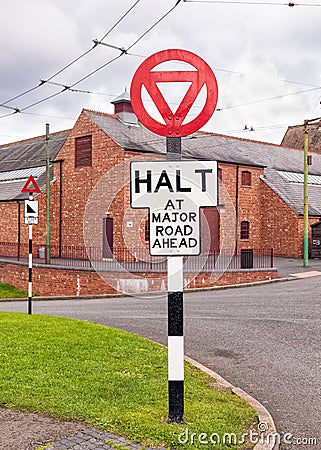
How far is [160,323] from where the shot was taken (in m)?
13.1

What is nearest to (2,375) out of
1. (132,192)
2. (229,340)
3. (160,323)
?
(132,192)

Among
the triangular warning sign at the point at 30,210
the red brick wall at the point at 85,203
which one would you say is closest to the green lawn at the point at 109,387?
the triangular warning sign at the point at 30,210

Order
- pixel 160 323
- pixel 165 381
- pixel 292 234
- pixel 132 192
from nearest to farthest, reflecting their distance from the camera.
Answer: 1. pixel 132 192
2. pixel 165 381
3. pixel 160 323
4. pixel 292 234

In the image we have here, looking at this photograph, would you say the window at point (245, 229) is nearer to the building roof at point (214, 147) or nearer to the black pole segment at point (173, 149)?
the building roof at point (214, 147)

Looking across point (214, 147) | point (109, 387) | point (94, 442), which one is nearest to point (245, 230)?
point (214, 147)

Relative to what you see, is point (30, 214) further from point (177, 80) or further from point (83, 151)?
point (83, 151)

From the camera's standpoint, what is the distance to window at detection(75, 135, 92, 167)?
3331 centimetres

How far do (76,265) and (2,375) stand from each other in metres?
16.9

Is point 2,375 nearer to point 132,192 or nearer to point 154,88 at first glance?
point 132,192

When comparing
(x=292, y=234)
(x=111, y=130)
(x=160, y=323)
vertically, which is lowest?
(x=160, y=323)

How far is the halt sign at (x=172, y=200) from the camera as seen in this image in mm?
5570

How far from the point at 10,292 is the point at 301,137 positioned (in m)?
45.3

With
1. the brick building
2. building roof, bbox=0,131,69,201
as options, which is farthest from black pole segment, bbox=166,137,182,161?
building roof, bbox=0,131,69,201

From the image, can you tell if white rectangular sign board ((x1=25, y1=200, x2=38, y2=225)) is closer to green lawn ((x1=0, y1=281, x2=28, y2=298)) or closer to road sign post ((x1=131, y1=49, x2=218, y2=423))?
road sign post ((x1=131, y1=49, x2=218, y2=423))
